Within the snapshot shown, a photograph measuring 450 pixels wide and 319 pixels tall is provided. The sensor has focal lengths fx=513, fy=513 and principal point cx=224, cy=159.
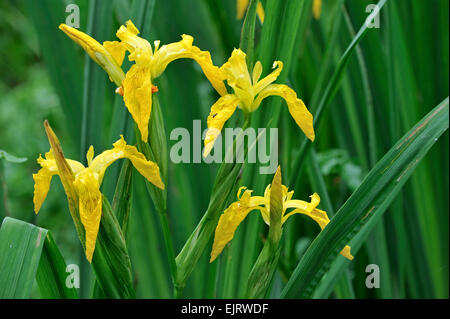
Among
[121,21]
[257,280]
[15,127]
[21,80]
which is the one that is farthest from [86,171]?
[21,80]

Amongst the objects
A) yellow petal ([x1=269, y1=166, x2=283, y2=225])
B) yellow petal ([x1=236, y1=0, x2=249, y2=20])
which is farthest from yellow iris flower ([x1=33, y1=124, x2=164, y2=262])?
yellow petal ([x1=236, y1=0, x2=249, y2=20])

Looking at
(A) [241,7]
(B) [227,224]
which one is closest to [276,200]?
(B) [227,224]

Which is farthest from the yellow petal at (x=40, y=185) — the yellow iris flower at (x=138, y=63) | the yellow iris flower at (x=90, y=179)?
the yellow iris flower at (x=138, y=63)

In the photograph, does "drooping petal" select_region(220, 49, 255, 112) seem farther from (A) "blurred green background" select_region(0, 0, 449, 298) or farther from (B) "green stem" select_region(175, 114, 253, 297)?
(A) "blurred green background" select_region(0, 0, 449, 298)

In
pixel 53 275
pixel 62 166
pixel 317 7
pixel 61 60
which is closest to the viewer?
pixel 62 166

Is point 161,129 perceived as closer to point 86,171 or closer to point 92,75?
point 86,171

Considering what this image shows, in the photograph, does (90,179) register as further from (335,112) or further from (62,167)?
(335,112)

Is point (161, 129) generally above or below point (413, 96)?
below
